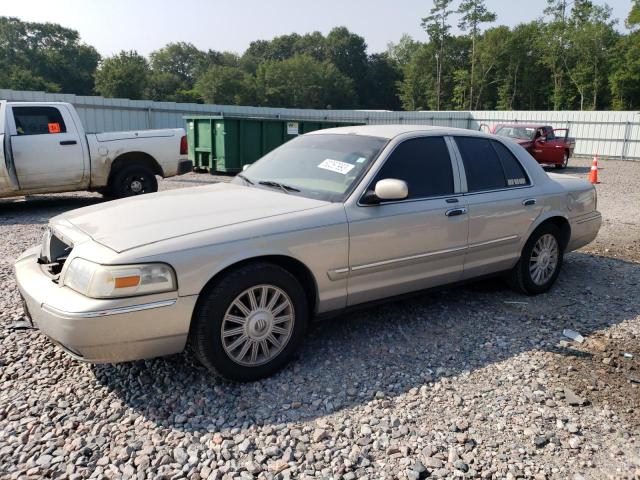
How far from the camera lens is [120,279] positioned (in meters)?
2.81

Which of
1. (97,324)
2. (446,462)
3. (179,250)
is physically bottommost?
(446,462)

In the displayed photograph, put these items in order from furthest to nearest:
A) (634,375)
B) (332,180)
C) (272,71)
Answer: (272,71), (332,180), (634,375)

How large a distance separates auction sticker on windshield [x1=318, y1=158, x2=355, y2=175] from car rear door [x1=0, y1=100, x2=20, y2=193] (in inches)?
249

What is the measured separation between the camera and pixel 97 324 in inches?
109

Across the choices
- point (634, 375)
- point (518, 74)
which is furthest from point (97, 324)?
point (518, 74)

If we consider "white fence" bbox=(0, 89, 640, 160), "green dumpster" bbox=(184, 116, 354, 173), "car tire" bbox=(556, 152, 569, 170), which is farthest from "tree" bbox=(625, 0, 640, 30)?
"green dumpster" bbox=(184, 116, 354, 173)

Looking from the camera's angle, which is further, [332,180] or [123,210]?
[332,180]

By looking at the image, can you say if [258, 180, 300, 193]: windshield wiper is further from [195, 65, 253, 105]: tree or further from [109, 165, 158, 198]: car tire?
[195, 65, 253, 105]: tree

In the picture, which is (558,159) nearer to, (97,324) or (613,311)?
(613,311)

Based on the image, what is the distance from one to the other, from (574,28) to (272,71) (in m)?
46.4

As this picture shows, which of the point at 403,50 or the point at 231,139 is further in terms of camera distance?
the point at 403,50

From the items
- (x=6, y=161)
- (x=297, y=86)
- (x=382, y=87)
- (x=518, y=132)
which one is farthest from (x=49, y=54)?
(x=6, y=161)

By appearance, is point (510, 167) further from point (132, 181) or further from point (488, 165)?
point (132, 181)

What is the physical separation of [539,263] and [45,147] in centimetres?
775
